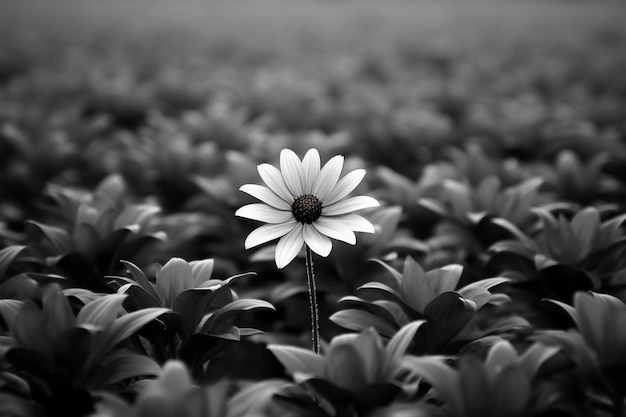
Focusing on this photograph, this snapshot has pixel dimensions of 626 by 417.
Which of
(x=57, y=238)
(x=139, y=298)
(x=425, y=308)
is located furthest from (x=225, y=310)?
(x=57, y=238)

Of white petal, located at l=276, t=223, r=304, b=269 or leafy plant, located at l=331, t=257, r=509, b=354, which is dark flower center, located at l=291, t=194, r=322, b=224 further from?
leafy plant, located at l=331, t=257, r=509, b=354

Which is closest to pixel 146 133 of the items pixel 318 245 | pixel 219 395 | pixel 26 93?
pixel 26 93

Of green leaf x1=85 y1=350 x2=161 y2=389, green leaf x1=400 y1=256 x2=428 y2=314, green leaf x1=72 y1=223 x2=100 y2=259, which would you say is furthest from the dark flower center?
green leaf x1=72 y1=223 x2=100 y2=259

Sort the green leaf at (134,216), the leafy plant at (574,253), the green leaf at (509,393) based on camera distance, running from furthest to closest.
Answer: the green leaf at (134,216)
the leafy plant at (574,253)
the green leaf at (509,393)

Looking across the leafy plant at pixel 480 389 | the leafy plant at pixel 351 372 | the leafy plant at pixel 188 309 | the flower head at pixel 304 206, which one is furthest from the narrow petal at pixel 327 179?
the leafy plant at pixel 480 389

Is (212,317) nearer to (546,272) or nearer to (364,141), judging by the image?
(546,272)

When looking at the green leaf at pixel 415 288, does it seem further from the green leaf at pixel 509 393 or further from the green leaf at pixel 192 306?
the green leaf at pixel 192 306

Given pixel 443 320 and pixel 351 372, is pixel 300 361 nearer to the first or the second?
pixel 351 372
